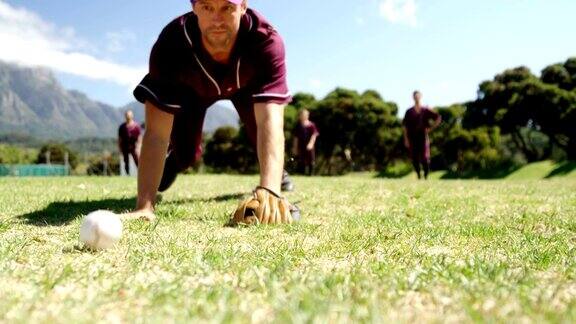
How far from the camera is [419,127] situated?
16406 mm

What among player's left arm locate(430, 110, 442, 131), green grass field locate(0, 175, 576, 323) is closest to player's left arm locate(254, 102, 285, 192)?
green grass field locate(0, 175, 576, 323)

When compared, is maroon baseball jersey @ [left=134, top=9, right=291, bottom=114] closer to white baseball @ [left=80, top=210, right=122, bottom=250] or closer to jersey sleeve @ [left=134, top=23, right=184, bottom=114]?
jersey sleeve @ [left=134, top=23, right=184, bottom=114]

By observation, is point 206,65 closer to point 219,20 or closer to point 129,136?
point 219,20

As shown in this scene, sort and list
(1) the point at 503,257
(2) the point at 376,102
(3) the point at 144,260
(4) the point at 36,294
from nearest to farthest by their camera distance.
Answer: (4) the point at 36,294, (3) the point at 144,260, (1) the point at 503,257, (2) the point at 376,102

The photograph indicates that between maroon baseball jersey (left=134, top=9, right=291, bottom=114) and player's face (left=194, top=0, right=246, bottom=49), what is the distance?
189 millimetres

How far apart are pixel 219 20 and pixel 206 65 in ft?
2.27

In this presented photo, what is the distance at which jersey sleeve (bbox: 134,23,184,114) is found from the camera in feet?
16.9

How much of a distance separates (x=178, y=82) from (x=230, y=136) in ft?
204

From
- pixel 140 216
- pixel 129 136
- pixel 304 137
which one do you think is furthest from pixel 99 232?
pixel 304 137

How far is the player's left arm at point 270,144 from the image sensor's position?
5.07 meters

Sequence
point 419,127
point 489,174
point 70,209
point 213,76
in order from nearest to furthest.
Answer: point 213,76 < point 70,209 < point 419,127 < point 489,174

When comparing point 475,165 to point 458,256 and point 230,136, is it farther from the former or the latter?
point 458,256

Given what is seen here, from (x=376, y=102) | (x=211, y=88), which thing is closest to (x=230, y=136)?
(x=376, y=102)

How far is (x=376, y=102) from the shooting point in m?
56.1
